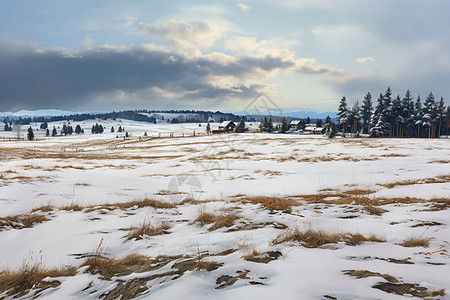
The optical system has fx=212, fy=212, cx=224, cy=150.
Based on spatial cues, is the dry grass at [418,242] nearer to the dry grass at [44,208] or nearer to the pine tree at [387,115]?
the dry grass at [44,208]

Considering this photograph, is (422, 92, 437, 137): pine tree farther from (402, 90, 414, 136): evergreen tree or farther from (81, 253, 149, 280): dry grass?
(81, 253, 149, 280): dry grass

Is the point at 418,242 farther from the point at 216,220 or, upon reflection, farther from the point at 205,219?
the point at 205,219

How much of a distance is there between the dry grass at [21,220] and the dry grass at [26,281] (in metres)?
3.04

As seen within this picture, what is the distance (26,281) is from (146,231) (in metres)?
2.26

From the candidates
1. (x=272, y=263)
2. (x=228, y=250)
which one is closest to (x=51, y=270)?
(x=228, y=250)

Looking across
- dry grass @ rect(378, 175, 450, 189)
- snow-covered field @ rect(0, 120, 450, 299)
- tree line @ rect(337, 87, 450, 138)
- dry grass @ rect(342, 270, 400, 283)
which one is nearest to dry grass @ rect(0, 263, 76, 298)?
snow-covered field @ rect(0, 120, 450, 299)

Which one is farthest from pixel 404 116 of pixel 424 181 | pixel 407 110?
pixel 424 181

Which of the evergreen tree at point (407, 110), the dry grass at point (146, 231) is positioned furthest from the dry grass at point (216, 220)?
the evergreen tree at point (407, 110)

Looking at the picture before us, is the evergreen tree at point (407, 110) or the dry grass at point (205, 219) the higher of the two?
the evergreen tree at point (407, 110)

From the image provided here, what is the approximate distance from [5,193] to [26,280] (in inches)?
321

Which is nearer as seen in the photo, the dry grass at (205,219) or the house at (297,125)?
the dry grass at (205,219)

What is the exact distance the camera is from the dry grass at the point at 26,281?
3.06 m

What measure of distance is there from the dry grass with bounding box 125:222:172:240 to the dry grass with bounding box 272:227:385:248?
2790mm

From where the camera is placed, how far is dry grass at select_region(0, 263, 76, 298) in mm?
3059
